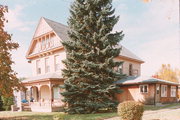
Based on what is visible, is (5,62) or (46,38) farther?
(46,38)

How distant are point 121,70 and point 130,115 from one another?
17.6 metres

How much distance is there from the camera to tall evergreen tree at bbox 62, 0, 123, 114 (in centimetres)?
1622

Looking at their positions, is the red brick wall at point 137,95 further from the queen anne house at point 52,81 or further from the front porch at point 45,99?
the front porch at point 45,99

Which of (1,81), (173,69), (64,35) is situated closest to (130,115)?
(1,81)

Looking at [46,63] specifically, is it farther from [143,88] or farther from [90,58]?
[143,88]

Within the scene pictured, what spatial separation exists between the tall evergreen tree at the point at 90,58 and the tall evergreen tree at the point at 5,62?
4814 mm

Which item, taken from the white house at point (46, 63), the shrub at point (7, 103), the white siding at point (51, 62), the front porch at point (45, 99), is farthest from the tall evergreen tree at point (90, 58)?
the shrub at point (7, 103)

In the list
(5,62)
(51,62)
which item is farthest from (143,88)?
(5,62)

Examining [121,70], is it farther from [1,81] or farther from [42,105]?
[1,81]

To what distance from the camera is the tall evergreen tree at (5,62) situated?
12.9 metres

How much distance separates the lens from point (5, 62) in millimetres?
13273

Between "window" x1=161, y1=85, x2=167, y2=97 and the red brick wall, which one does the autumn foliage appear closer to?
"window" x1=161, y1=85, x2=167, y2=97

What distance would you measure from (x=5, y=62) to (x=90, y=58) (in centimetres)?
752

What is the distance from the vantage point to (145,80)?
66.8 feet
